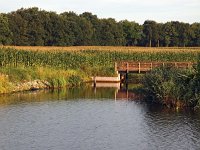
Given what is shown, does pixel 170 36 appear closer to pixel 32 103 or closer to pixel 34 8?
pixel 34 8

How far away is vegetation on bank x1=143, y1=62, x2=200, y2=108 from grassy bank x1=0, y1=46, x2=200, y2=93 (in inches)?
706

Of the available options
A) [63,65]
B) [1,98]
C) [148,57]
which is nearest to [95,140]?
[1,98]

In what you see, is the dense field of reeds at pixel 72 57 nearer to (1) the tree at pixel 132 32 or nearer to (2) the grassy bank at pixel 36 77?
(2) the grassy bank at pixel 36 77

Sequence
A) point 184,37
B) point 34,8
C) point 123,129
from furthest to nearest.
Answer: point 184,37 → point 34,8 → point 123,129

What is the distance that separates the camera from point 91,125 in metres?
37.4

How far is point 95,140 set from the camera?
3247 cm

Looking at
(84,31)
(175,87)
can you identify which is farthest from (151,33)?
(175,87)

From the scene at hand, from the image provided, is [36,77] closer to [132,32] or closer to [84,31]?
[84,31]

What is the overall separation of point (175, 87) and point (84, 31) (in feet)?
316

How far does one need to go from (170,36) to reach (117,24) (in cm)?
1686

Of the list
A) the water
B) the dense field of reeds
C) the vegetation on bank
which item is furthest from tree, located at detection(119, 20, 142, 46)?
the vegetation on bank

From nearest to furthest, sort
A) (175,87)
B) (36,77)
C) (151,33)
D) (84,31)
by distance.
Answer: (175,87)
(36,77)
(84,31)
(151,33)

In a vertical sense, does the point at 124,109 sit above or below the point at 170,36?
below

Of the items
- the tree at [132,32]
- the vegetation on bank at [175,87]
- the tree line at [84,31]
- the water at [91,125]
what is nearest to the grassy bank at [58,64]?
the water at [91,125]
